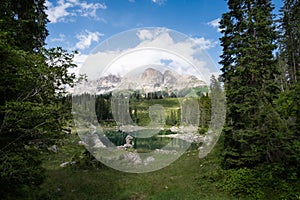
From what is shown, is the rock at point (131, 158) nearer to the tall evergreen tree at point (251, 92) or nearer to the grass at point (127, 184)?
the grass at point (127, 184)

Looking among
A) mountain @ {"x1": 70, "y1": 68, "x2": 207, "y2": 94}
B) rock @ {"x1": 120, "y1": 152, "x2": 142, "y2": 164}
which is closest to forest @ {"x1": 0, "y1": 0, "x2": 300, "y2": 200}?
mountain @ {"x1": 70, "y1": 68, "x2": 207, "y2": 94}

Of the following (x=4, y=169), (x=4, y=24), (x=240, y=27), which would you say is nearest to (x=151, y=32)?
(x=240, y=27)

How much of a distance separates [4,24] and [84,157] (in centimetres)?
1303

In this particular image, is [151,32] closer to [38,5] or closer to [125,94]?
[125,94]

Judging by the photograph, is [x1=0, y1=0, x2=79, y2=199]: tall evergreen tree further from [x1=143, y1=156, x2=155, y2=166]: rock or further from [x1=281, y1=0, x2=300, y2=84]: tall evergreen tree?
[x1=281, y1=0, x2=300, y2=84]: tall evergreen tree

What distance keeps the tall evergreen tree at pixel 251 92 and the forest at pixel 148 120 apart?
0.18 feet

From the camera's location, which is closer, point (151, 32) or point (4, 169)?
point (4, 169)

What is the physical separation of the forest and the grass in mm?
57

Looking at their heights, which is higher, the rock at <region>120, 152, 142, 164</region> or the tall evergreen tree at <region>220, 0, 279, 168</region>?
the tall evergreen tree at <region>220, 0, 279, 168</region>

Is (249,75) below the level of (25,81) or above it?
above

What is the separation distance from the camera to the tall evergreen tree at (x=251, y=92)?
1236 centimetres

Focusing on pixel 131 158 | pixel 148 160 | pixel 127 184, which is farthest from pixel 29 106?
pixel 148 160

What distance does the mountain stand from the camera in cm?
1273

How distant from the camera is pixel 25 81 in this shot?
7.64 metres
